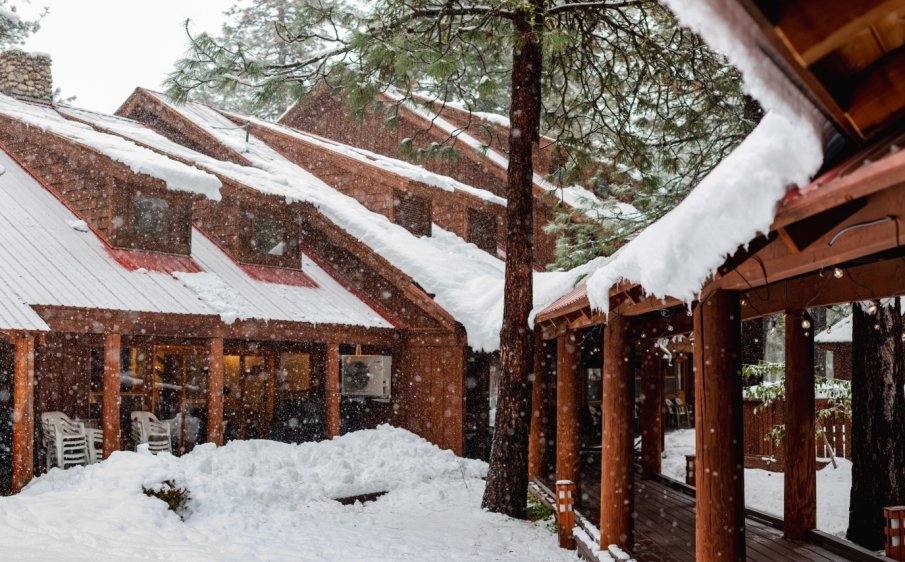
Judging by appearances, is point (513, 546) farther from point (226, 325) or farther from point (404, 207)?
point (404, 207)

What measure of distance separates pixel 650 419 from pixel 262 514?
6692mm

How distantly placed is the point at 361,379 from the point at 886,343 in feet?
33.7

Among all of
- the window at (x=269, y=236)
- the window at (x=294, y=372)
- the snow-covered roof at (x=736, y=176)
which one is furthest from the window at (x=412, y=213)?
the snow-covered roof at (x=736, y=176)

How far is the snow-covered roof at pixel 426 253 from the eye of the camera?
15.9 metres

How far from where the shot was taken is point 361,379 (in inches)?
632

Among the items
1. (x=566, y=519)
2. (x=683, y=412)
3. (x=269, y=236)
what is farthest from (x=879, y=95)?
(x=683, y=412)

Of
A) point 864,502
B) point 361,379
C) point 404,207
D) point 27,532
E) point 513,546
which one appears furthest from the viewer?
point 404,207

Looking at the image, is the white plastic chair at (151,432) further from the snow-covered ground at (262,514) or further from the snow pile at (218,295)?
the snow pile at (218,295)

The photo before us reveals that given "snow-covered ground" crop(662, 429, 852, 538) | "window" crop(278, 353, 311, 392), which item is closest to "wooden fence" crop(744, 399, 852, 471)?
"snow-covered ground" crop(662, 429, 852, 538)

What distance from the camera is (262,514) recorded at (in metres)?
10.3

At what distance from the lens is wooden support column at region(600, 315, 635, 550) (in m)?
7.34

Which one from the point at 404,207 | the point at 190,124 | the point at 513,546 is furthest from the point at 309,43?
the point at 513,546

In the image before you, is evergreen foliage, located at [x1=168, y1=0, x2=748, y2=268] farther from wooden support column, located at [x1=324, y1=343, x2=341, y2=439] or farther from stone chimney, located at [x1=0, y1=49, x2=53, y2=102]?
stone chimney, located at [x1=0, y1=49, x2=53, y2=102]

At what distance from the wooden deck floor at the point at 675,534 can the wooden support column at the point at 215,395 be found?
20.5 ft
